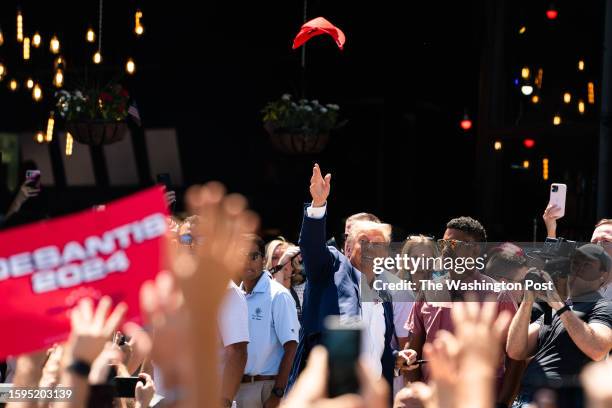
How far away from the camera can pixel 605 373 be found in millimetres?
1815

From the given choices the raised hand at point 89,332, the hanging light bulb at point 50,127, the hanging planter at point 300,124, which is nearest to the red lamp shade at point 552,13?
the hanging planter at point 300,124

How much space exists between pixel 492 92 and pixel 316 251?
6458mm

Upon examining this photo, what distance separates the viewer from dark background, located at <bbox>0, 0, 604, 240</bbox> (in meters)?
10.9

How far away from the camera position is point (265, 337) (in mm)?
5797

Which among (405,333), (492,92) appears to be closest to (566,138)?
(492,92)

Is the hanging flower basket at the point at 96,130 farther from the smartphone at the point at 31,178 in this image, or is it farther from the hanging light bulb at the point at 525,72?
the hanging light bulb at the point at 525,72

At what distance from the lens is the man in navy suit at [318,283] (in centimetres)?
493

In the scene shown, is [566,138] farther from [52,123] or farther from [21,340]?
[21,340]

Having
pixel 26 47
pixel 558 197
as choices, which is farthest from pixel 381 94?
pixel 558 197

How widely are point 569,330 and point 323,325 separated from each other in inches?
42.7

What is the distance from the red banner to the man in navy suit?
1.94m

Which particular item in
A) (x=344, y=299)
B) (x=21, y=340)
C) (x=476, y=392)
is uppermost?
(x=476, y=392)

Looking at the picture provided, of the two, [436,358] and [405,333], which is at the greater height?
[436,358]

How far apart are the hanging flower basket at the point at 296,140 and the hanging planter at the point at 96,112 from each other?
1436 mm
